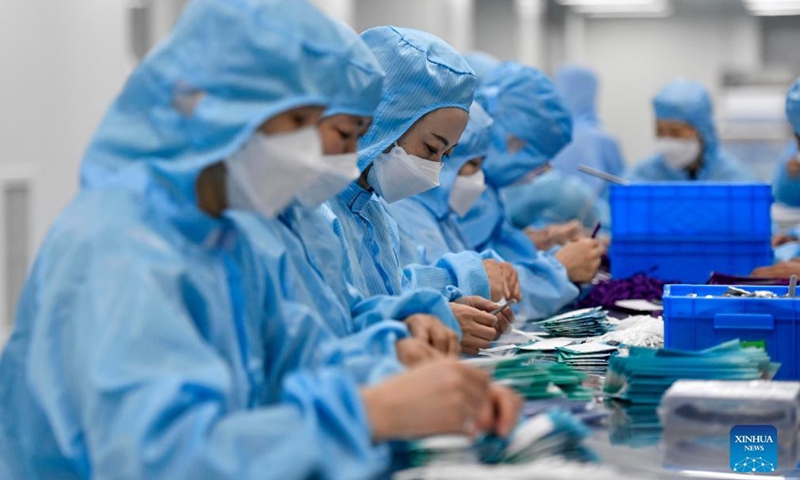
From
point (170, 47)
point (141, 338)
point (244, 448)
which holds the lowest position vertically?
point (244, 448)

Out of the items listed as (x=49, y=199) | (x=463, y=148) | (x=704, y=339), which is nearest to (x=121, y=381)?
(x=704, y=339)

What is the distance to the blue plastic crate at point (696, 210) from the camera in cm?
325

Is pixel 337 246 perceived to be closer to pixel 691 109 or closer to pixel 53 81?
pixel 53 81

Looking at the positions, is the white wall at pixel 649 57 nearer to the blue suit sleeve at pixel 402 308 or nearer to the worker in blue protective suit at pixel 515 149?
the worker in blue protective suit at pixel 515 149

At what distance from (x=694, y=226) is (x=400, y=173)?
1.29 meters

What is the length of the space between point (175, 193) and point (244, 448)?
0.35m

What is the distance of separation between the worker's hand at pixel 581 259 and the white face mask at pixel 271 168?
1981 millimetres

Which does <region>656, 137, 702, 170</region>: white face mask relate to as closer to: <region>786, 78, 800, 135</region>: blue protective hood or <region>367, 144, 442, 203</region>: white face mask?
<region>786, 78, 800, 135</region>: blue protective hood

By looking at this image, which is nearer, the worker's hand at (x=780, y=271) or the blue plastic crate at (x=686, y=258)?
the worker's hand at (x=780, y=271)

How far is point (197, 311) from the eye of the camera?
1.38 metres

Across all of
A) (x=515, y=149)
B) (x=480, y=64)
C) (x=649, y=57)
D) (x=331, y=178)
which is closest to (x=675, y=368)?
(x=331, y=178)

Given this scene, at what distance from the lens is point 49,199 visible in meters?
4.07

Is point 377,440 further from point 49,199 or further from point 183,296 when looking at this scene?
point 49,199

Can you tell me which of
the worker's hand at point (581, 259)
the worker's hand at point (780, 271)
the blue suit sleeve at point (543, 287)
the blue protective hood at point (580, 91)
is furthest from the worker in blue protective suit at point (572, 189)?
the worker's hand at point (780, 271)
